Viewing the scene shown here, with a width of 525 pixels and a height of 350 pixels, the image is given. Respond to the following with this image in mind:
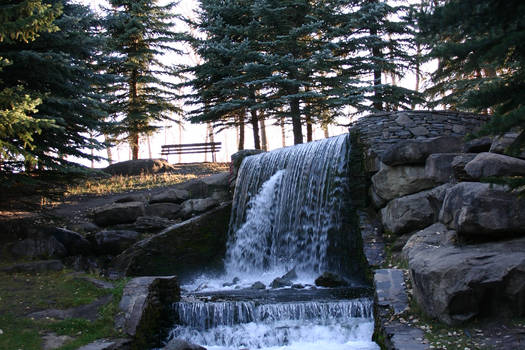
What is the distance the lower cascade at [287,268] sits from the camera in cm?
628

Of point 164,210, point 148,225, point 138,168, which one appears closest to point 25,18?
point 148,225

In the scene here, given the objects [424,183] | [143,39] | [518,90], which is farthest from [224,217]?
[143,39]

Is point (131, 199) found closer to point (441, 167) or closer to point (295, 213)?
point (295, 213)

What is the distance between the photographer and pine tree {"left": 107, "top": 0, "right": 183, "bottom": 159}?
21156 millimetres

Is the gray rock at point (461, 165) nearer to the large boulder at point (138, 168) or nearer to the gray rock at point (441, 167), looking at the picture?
the gray rock at point (441, 167)

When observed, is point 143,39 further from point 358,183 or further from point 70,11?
point 358,183

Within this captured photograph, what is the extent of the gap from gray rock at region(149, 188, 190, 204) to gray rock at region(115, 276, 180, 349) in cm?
684

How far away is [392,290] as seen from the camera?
6082mm

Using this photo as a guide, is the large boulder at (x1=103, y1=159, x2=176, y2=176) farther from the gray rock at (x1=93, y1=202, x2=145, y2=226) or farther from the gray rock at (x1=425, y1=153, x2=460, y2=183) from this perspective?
the gray rock at (x1=425, y1=153, x2=460, y2=183)

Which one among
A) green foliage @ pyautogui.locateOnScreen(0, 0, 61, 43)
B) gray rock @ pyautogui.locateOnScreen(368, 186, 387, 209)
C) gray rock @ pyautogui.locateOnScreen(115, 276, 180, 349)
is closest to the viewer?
gray rock @ pyautogui.locateOnScreen(115, 276, 180, 349)

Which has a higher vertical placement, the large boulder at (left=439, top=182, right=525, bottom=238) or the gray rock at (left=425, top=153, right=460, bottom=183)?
the gray rock at (left=425, top=153, right=460, bottom=183)

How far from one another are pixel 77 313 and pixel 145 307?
3.31 feet

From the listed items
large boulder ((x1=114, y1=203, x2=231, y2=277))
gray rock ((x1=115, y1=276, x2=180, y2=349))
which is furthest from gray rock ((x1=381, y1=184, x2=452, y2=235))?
large boulder ((x1=114, y1=203, x2=231, y2=277))

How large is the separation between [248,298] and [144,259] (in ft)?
14.1
